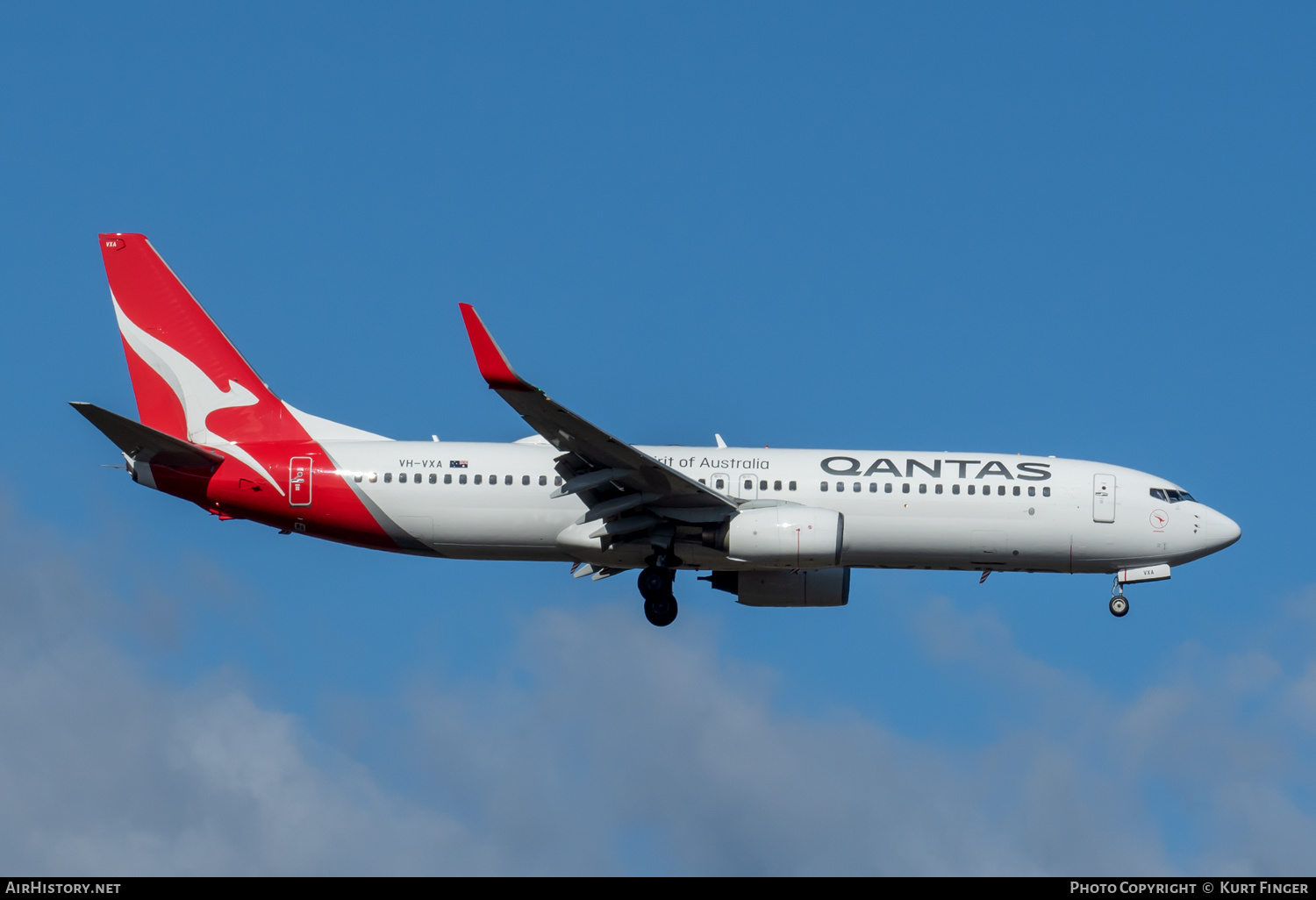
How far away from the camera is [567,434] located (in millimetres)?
34312

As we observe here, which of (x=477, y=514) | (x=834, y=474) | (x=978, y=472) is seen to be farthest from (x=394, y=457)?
(x=978, y=472)

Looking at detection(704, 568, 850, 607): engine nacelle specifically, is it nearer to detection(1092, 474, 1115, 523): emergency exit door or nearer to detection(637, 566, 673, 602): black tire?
detection(637, 566, 673, 602): black tire

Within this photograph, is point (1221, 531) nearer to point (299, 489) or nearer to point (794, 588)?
point (794, 588)

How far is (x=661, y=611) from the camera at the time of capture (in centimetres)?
3738

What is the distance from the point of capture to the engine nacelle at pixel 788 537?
Result: 3494 cm

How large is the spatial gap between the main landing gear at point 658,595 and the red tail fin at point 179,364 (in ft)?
29.0

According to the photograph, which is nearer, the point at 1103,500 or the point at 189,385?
the point at 1103,500

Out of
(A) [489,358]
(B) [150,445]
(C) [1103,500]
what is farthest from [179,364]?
(C) [1103,500]

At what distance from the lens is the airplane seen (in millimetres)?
36094

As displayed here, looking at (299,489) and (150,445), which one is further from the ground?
(150,445)

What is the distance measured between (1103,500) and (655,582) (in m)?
10.5

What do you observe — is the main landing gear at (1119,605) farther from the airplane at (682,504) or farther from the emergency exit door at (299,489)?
the emergency exit door at (299,489)

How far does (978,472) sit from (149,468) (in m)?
18.9

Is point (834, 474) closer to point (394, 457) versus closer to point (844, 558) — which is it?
point (844, 558)
